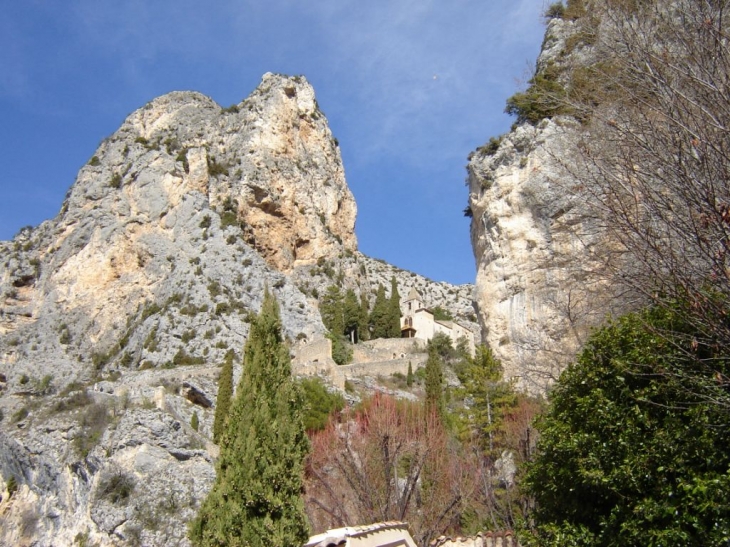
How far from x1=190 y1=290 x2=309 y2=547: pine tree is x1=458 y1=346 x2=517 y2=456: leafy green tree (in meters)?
13.0

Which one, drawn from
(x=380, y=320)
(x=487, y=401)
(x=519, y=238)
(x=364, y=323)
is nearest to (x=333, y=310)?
(x=364, y=323)

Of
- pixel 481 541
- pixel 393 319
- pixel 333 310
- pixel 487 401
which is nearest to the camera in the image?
pixel 481 541

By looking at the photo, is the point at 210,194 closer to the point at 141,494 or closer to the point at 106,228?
the point at 106,228

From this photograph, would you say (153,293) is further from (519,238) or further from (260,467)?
(260,467)

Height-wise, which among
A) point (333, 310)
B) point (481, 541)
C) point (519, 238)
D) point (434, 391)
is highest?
point (333, 310)

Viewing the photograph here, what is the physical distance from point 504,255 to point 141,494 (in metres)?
15.8

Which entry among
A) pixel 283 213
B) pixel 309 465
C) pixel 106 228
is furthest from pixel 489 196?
pixel 106 228

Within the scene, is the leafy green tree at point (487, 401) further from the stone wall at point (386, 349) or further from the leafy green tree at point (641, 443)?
the stone wall at point (386, 349)

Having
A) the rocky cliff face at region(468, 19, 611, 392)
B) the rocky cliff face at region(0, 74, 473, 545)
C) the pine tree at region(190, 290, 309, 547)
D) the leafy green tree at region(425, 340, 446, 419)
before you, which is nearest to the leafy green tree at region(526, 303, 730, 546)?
the pine tree at region(190, 290, 309, 547)

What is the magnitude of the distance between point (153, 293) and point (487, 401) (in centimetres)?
2942

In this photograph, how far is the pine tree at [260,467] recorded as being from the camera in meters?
10.4

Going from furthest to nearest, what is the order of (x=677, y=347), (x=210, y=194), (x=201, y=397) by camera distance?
1. (x=210, y=194)
2. (x=201, y=397)
3. (x=677, y=347)

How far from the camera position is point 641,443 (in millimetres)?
6523

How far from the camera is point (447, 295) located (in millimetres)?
78688
